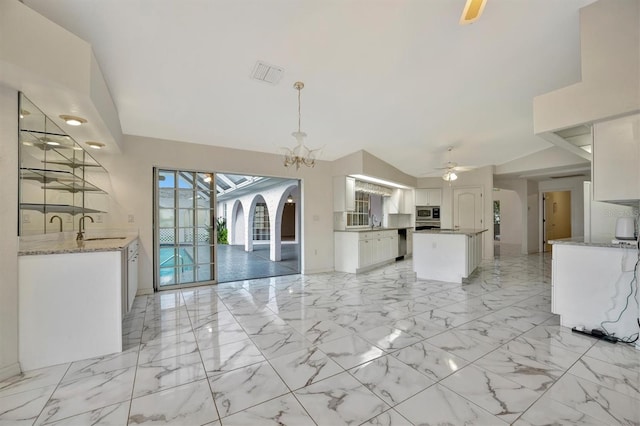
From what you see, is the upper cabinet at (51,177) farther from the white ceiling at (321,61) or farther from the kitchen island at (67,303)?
the white ceiling at (321,61)

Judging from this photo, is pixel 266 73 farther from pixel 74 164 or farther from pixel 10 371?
pixel 10 371

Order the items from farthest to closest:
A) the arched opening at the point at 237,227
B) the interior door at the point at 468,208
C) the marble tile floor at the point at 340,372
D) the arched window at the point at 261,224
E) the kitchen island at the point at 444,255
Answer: the arched window at the point at 261,224 → the arched opening at the point at 237,227 → the interior door at the point at 468,208 → the kitchen island at the point at 444,255 → the marble tile floor at the point at 340,372

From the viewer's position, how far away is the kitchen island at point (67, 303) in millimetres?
2088

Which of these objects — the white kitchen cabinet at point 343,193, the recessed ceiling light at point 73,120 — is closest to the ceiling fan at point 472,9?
the recessed ceiling light at point 73,120

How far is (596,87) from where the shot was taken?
Result: 241 centimetres

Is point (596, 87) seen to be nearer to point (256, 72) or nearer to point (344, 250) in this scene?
point (256, 72)

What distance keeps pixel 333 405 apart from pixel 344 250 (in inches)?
167

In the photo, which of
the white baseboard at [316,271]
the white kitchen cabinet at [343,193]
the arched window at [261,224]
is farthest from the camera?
the arched window at [261,224]

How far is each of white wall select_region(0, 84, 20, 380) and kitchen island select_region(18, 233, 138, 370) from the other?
5cm

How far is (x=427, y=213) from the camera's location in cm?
830

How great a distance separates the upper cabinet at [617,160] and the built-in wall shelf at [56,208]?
4.97m

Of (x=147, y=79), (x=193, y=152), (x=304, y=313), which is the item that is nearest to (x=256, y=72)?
(x=147, y=79)

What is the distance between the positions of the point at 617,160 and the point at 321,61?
293 cm

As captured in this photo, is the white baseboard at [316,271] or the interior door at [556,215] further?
the interior door at [556,215]
